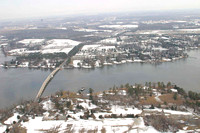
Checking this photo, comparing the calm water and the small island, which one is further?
the calm water

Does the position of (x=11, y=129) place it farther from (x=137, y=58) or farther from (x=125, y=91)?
(x=137, y=58)

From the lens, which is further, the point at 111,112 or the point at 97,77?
the point at 97,77

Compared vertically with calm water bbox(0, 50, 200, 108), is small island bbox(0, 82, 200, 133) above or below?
below

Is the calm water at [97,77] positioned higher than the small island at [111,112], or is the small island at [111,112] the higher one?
the calm water at [97,77]

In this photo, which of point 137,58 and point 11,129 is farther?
point 137,58

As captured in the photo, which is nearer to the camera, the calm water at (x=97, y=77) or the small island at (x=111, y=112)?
the small island at (x=111, y=112)

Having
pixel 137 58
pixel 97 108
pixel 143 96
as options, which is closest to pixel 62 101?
pixel 97 108

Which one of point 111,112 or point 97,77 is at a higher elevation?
point 97,77

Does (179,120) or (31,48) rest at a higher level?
(31,48)
